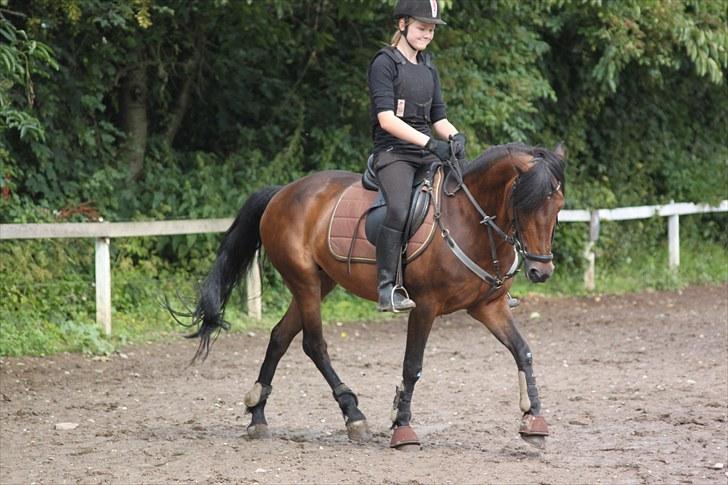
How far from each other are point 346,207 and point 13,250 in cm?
538

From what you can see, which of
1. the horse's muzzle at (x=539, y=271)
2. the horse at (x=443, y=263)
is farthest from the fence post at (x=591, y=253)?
the horse's muzzle at (x=539, y=271)

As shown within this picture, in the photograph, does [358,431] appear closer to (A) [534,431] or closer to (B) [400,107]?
(A) [534,431]

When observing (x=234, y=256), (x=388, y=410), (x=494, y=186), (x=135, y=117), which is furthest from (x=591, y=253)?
(x=494, y=186)

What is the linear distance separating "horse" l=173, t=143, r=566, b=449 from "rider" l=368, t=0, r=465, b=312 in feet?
0.59

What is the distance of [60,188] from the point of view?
13602 mm

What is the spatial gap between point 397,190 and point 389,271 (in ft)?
1.69

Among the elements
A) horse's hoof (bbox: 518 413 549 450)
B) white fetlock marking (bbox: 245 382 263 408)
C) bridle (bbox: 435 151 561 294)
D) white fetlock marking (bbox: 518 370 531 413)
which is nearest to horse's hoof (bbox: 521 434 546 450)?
horse's hoof (bbox: 518 413 549 450)

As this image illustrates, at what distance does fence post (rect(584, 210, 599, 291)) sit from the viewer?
15820 millimetres

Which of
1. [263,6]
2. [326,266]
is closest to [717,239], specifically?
[263,6]

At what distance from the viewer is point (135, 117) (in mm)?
14648

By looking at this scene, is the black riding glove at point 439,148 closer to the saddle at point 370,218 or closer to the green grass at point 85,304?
the saddle at point 370,218

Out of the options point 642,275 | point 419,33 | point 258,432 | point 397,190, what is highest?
point 419,33

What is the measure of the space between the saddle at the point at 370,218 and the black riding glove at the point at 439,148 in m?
0.17

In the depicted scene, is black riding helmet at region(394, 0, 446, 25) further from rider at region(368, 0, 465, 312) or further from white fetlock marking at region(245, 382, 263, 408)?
white fetlock marking at region(245, 382, 263, 408)
